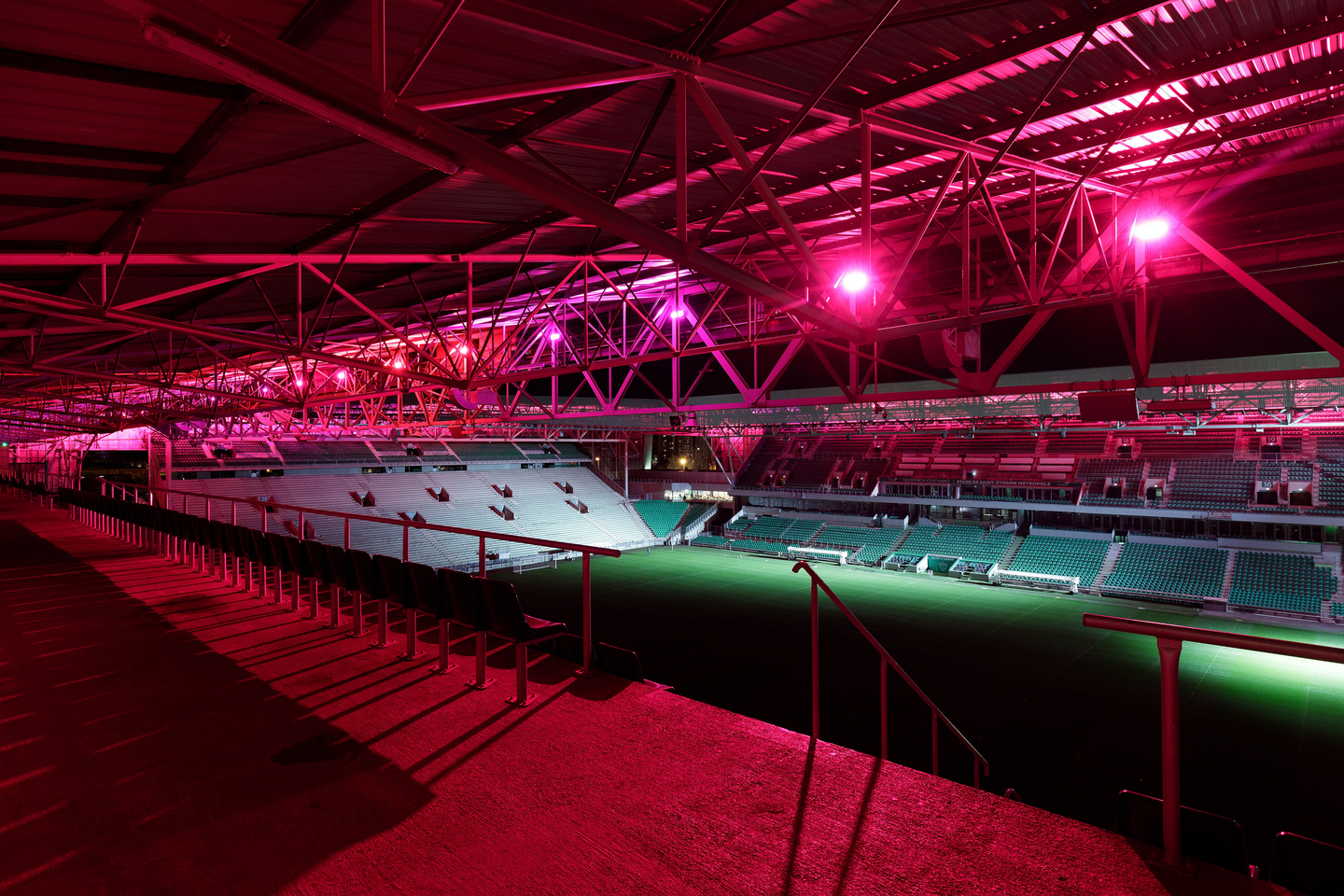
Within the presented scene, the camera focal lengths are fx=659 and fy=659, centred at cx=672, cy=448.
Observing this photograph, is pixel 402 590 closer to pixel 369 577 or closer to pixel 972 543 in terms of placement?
pixel 369 577

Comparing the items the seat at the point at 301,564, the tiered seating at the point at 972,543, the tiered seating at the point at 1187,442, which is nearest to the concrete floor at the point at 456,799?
the seat at the point at 301,564

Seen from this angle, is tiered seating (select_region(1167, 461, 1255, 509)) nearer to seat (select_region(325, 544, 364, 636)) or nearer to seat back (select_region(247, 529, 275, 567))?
seat (select_region(325, 544, 364, 636))

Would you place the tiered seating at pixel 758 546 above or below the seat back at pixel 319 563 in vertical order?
below

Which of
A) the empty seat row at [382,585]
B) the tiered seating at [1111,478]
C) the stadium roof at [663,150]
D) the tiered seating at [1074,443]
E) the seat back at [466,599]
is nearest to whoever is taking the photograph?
the stadium roof at [663,150]

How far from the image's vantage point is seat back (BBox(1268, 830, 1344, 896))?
2307 mm

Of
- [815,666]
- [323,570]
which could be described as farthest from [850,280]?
[323,570]

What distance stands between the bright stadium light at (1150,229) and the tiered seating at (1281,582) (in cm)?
2103

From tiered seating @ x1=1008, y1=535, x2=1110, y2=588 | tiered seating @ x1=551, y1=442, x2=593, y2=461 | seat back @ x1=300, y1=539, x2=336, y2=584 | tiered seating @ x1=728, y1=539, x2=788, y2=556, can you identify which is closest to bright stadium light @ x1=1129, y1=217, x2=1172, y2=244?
seat back @ x1=300, y1=539, x2=336, y2=584

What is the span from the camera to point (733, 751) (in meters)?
3.64

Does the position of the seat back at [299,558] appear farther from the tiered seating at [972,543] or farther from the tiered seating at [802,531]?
the tiered seating at [802,531]

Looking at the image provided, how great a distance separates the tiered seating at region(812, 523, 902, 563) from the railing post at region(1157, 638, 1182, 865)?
30.5m

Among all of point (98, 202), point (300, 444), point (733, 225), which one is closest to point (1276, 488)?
point (733, 225)

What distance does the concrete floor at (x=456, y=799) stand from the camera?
261 cm

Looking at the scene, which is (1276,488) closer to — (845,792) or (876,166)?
(876,166)
